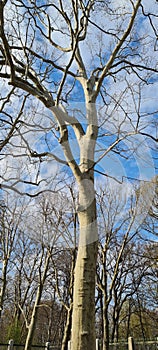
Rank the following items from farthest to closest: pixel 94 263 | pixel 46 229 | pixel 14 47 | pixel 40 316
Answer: pixel 40 316, pixel 46 229, pixel 14 47, pixel 94 263

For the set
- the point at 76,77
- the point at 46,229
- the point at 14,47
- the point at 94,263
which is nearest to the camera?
the point at 94,263

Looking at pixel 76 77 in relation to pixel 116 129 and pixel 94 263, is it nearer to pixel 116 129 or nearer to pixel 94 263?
pixel 116 129

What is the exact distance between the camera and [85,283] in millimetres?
2914

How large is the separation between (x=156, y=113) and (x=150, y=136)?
0.33 m

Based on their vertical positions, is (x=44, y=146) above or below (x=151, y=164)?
above

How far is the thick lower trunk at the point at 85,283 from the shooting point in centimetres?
275

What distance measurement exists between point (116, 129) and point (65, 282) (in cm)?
1433

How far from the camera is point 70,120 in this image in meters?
4.09

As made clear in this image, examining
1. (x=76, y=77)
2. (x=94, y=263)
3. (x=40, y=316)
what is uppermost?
Result: (x=76, y=77)

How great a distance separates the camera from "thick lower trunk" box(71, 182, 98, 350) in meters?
2.75

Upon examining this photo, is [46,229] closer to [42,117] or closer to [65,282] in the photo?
[42,117]

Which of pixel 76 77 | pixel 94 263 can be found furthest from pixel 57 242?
pixel 94 263

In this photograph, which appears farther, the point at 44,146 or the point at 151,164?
the point at 44,146

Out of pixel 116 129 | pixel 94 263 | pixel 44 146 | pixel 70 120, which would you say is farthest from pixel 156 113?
pixel 94 263
